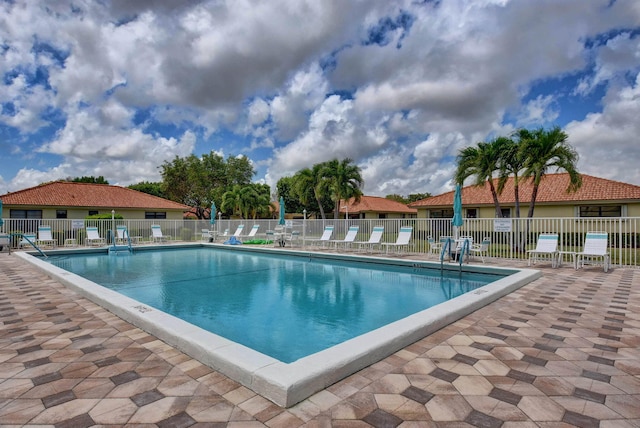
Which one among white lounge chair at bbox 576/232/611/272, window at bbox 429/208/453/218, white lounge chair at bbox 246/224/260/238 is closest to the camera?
white lounge chair at bbox 576/232/611/272

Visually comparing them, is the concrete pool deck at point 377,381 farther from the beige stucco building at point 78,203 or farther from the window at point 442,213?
the beige stucco building at point 78,203

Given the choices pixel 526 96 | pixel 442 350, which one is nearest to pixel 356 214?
pixel 526 96

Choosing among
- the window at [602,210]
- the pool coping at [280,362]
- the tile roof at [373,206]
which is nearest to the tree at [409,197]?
the tile roof at [373,206]

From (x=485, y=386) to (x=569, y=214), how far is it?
80.7 feet

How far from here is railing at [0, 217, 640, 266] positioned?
37.7 ft

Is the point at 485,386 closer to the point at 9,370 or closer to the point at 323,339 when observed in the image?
the point at 323,339

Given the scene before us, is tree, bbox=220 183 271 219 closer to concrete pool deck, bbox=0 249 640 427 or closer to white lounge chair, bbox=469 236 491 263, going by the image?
white lounge chair, bbox=469 236 491 263

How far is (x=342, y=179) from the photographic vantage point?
27484 millimetres

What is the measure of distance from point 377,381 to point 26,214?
30.6 meters

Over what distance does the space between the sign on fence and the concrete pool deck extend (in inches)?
278

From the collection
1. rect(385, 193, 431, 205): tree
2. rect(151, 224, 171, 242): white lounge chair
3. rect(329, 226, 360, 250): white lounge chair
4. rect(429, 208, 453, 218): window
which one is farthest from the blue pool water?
rect(385, 193, 431, 205): tree

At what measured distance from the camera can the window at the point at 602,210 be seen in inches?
832

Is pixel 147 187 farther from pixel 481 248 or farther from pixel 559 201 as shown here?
pixel 481 248

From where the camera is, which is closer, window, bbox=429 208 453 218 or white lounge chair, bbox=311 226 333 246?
white lounge chair, bbox=311 226 333 246
